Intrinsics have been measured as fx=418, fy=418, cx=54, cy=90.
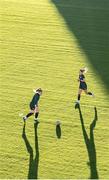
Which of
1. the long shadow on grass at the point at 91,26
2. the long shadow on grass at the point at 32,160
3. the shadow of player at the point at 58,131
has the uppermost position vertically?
the long shadow on grass at the point at 91,26

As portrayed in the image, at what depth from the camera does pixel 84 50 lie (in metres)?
20.1

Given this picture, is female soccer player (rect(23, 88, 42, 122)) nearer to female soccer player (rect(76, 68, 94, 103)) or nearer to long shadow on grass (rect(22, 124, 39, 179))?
long shadow on grass (rect(22, 124, 39, 179))

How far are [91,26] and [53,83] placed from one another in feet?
21.3

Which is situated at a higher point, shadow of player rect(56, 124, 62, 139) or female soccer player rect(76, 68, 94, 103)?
female soccer player rect(76, 68, 94, 103)

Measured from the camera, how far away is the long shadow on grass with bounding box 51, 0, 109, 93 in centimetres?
1916

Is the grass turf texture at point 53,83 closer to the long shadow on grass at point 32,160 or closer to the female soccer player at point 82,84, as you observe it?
the long shadow on grass at point 32,160

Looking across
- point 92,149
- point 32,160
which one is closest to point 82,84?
point 92,149

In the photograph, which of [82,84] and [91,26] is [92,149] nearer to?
[82,84]

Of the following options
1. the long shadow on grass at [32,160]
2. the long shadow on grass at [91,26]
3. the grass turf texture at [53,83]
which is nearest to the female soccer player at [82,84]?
the grass turf texture at [53,83]

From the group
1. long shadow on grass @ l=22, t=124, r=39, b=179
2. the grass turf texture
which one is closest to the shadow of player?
the grass turf texture

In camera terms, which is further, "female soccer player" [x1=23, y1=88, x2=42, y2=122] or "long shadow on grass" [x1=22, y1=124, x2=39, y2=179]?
"female soccer player" [x1=23, y1=88, x2=42, y2=122]

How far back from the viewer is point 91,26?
2256 centimetres

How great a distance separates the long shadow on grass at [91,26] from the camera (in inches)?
754

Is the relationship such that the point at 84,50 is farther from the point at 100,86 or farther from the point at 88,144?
the point at 88,144
